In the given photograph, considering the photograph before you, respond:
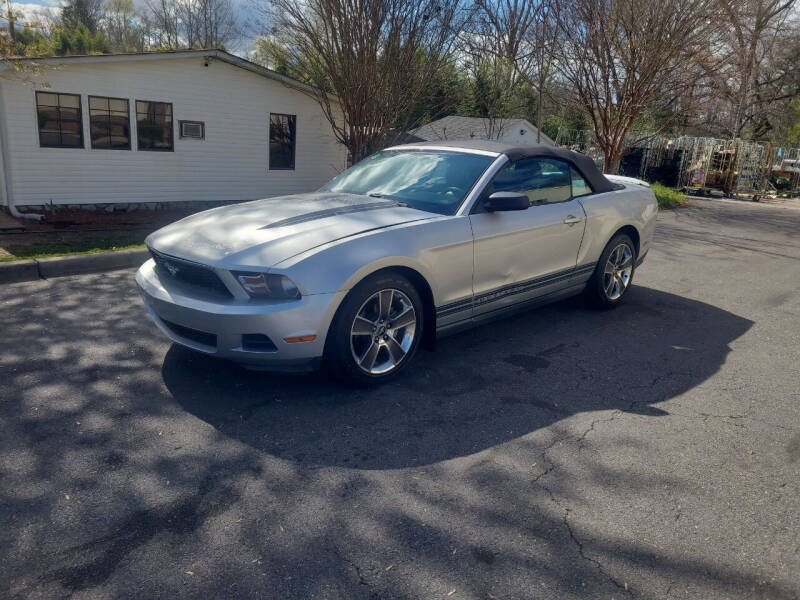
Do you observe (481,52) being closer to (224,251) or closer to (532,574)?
(224,251)

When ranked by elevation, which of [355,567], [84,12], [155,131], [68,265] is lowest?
[355,567]

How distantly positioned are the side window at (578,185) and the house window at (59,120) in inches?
411

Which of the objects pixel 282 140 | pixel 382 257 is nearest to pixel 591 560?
pixel 382 257

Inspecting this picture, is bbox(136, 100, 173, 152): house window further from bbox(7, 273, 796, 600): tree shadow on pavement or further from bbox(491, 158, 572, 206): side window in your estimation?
bbox(491, 158, 572, 206): side window

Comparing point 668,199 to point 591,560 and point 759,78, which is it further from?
point 759,78

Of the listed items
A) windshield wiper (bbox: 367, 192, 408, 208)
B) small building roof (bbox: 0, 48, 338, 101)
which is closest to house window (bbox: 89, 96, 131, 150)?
small building roof (bbox: 0, 48, 338, 101)

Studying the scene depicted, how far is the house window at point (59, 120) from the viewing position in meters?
12.0

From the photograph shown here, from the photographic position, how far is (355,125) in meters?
14.4

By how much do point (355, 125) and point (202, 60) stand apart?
3.49 m

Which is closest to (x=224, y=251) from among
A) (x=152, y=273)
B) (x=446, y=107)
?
(x=152, y=273)

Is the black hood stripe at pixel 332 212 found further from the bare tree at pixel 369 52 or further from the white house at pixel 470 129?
the white house at pixel 470 129

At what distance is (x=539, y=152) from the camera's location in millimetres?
5430

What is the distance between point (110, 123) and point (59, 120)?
0.92m

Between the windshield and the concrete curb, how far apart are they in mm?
3159
